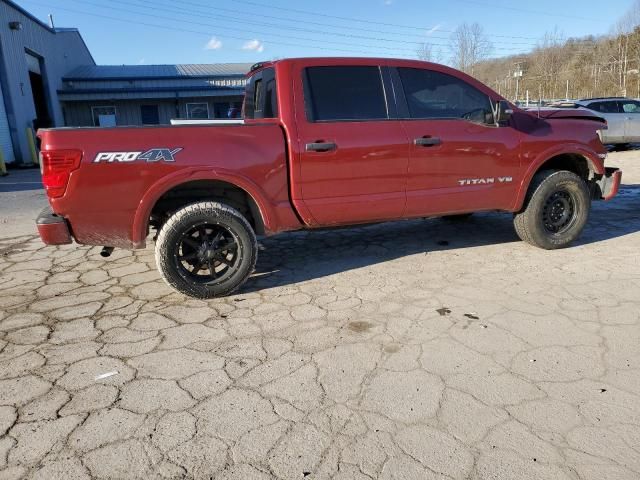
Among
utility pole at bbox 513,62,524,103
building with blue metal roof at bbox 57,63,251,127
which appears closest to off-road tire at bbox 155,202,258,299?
building with blue metal roof at bbox 57,63,251,127

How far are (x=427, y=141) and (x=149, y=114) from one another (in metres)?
27.1

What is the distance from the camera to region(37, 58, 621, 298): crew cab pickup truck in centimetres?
359

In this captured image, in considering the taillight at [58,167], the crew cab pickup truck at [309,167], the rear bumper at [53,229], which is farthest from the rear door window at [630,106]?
the rear bumper at [53,229]

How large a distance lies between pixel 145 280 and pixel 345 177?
2151 mm

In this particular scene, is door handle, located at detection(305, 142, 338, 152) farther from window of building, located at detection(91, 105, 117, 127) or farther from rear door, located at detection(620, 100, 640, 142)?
window of building, located at detection(91, 105, 117, 127)

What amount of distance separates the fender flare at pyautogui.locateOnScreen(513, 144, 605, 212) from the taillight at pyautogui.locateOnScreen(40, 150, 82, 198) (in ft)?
13.6

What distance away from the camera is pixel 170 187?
369cm

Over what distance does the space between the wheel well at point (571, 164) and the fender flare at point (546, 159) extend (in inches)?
3.9

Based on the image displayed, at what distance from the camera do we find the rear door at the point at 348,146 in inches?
158

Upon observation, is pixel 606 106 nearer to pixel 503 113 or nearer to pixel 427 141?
pixel 503 113

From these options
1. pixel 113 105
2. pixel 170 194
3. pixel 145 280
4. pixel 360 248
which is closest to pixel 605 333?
pixel 360 248

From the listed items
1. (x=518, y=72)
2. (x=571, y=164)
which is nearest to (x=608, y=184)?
(x=571, y=164)

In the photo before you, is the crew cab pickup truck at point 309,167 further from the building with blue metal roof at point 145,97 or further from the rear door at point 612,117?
the building with blue metal roof at point 145,97

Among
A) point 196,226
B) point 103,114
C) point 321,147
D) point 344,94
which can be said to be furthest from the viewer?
→ point 103,114
